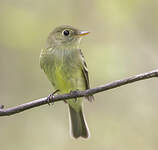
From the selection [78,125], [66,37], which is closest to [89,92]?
[66,37]

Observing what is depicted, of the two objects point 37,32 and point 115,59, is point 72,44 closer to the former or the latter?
point 115,59

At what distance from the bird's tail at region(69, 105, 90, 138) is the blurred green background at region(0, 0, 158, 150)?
514 mm

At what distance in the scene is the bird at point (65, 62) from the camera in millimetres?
4586

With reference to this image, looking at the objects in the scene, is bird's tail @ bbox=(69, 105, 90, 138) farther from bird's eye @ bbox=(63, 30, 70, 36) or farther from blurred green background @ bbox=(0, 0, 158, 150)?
Result: bird's eye @ bbox=(63, 30, 70, 36)

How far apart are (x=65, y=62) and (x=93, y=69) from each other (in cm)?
152

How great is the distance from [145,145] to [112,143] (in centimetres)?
50

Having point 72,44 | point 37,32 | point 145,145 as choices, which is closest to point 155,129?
point 145,145

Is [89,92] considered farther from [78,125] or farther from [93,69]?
[93,69]

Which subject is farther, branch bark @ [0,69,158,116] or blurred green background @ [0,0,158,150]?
blurred green background @ [0,0,158,150]

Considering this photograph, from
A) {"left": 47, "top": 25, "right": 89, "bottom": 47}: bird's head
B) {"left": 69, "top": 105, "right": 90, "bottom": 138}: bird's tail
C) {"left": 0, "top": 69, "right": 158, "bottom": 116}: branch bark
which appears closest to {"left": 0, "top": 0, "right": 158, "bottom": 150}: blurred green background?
{"left": 69, "top": 105, "right": 90, "bottom": 138}: bird's tail

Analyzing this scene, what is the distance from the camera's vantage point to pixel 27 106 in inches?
134

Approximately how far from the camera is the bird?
15.0 ft

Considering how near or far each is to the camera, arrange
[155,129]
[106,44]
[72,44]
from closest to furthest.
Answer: [72,44]
[155,129]
[106,44]

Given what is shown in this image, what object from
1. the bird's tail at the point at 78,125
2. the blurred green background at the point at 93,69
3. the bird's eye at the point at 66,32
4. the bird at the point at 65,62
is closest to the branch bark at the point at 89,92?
the bird at the point at 65,62
